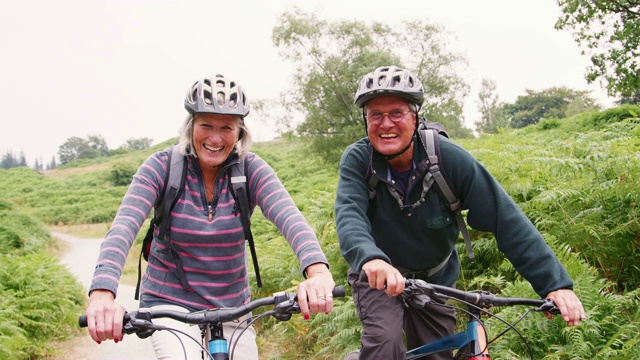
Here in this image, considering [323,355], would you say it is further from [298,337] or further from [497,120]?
[497,120]

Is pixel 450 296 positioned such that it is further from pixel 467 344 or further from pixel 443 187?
pixel 443 187

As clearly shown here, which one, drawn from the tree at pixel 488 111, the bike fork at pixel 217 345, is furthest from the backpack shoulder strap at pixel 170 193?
the tree at pixel 488 111

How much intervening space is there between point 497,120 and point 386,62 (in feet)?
123

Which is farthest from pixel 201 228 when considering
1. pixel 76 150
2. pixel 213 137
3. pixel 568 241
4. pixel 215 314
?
pixel 76 150

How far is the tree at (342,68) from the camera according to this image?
29547 millimetres

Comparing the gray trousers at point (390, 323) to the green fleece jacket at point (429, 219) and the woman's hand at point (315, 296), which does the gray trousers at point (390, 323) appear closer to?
the green fleece jacket at point (429, 219)

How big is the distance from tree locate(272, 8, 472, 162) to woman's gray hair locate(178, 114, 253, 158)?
85.3ft

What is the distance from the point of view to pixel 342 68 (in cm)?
2967

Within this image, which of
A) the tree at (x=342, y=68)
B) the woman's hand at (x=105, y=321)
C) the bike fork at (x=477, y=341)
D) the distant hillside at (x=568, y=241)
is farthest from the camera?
the tree at (x=342, y=68)

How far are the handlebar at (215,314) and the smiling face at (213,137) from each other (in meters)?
1.03

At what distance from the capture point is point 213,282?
10.2 ft

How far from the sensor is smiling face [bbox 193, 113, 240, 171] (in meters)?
3.13

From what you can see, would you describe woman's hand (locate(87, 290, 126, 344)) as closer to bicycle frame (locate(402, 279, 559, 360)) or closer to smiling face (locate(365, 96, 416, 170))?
bicycle frame (locate(402, 279, 559, 360))

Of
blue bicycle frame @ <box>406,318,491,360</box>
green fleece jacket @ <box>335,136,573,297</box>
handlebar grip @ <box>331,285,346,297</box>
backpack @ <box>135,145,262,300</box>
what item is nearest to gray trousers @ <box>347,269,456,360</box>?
blue bicycle frame @ <box>406,318,491,360</box>
